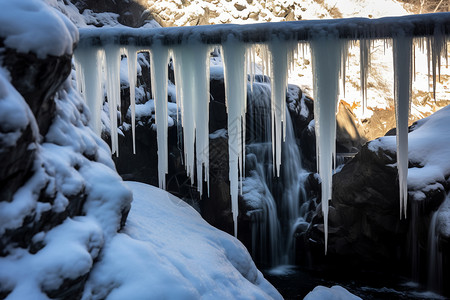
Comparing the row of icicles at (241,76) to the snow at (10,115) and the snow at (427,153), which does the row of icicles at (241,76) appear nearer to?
the snow at (10,115)

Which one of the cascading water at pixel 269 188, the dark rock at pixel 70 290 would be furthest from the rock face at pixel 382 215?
the dark rock at pixel 70 290

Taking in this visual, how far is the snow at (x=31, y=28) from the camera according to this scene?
189 centimetres

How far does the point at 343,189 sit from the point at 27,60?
7.47 meters

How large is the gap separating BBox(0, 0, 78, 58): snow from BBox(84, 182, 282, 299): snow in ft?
4.35

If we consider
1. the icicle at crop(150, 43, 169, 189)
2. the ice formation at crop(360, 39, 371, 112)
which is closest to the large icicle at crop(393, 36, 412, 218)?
the ice formation at crop(360, 39, 371, 112)

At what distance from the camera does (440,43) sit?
3461 mm

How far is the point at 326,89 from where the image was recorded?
3939mm

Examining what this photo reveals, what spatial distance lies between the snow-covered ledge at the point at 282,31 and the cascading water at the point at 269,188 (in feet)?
22.1

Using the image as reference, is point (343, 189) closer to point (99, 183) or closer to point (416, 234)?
point (416, 234)

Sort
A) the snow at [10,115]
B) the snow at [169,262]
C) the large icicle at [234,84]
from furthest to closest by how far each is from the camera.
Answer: the large icicle at [234,84], the snow at [169,262], the snow at [10,115]

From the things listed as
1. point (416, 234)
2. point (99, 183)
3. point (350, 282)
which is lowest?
point (350, 282)

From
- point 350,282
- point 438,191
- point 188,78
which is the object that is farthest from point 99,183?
point 350,282

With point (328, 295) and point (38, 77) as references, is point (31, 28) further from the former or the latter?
point (328, 295)

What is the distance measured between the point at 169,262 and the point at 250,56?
2647mm
